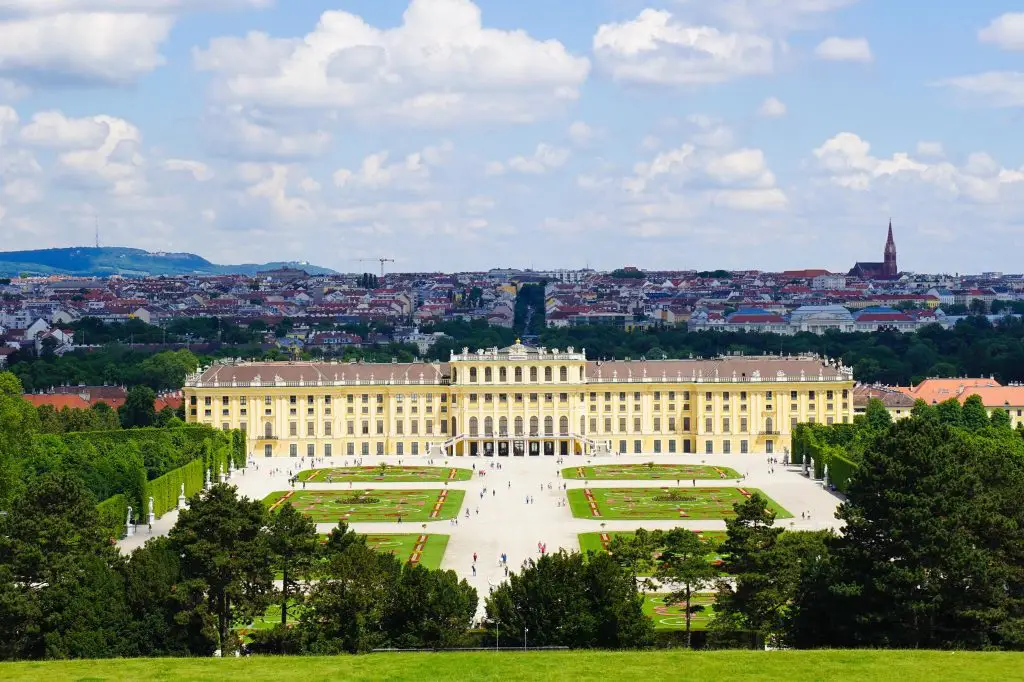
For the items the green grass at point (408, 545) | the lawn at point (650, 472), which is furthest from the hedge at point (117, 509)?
the lawn at point (650, 472)

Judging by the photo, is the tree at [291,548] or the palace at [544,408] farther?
the palace at [544,408]

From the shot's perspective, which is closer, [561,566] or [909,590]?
[909,590]

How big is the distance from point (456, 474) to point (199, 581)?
49.8 m

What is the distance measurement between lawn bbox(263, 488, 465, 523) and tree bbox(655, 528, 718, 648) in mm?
26036

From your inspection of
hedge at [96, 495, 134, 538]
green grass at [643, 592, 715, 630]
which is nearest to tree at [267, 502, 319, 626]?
green grass at [643, 592, 715, 630]

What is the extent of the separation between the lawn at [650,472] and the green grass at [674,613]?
3407 centimetres

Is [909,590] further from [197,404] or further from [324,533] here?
[197,404]

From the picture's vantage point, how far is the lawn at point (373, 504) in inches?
2894

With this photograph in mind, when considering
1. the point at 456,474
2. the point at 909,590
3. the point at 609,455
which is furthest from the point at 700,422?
the point at 909,590

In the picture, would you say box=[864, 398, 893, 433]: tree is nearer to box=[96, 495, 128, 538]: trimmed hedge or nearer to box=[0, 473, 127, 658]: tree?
box=[96, 495, 128, 538]: trimmed hedge

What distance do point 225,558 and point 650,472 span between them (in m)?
50.8

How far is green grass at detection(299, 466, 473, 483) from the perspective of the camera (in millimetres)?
89125

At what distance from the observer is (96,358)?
156125 millimetres

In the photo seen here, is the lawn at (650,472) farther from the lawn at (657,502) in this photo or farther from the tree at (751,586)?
the tree at (751,586)
